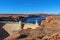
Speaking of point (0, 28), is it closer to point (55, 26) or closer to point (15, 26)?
point (15, 26)

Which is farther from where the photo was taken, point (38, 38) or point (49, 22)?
point (49, 22)

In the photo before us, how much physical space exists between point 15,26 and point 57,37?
31.3 metres

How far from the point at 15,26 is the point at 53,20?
90.5 ft

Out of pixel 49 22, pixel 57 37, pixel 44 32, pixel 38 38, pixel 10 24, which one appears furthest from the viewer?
pixel 10 24

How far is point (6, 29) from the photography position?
43.0 metres

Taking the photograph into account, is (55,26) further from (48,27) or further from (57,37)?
(57,37)

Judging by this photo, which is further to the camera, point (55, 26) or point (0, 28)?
point (0, 28)

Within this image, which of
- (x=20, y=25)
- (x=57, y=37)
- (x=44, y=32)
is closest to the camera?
(x=57, y=37)

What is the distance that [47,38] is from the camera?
37.0 feet

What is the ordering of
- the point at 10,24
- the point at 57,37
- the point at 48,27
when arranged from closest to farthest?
the point at 57,37 → the point at 48,27 → the point at 10,24

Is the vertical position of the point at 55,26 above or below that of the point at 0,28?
above

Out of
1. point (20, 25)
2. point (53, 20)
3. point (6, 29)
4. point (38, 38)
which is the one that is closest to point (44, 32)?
point (38, 38)

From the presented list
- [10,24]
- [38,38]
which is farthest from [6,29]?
[38,38]

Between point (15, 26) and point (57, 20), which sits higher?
point (57, 20)
